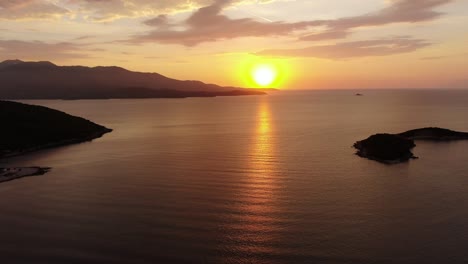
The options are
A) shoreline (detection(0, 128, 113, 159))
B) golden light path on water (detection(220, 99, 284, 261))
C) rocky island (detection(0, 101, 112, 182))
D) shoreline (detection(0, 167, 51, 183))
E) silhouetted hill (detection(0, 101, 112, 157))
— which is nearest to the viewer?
golden light path on water (detection(220, 99, 284, 261))

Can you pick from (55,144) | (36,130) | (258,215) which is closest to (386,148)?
(258,215)

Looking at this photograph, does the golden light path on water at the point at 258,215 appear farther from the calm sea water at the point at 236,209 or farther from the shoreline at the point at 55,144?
the shoreline at the point at 55,144

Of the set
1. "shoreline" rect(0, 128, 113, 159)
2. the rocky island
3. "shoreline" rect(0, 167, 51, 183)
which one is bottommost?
"shoreline" rect(0, 167, 51, 183)

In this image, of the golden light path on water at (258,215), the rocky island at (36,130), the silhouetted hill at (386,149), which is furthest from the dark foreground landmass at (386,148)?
the rocky island at (36,130)

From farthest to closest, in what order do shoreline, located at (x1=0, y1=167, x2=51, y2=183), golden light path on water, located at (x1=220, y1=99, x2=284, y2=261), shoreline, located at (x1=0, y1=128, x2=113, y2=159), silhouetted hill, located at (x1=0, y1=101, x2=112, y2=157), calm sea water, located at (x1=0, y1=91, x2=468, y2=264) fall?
silhouetted hill, located at (x1=0, y1=101, x2=112, y2=157) → shoreline, located at (x1=0, y1=128, x2=113, y2=159) → shoreline, located at (x1=0, y1=167, x2=51, y2=183) → golden light path on water, located at (x1=220, y1=99, x2=284, y2=261) → calm sea water, located at (x1=0, y1=91, x2=468, y2=264)

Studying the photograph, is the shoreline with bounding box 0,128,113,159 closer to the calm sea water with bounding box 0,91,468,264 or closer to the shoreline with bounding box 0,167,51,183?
the calm sea water with bounding box 0,91,468,264

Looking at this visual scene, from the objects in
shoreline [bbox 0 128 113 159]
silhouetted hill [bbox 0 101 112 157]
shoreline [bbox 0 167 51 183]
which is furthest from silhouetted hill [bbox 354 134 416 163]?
silhouetted hill [bbox 0 101 112 157]

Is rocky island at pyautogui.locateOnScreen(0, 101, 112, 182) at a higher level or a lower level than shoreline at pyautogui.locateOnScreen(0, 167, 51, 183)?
higher

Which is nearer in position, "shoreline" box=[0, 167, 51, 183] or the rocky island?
"shoreline" box=[0, 167, 51, 183]

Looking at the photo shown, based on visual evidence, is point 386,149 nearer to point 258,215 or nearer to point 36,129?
point 258,215

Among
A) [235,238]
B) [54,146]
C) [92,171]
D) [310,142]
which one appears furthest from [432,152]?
[54,146]
